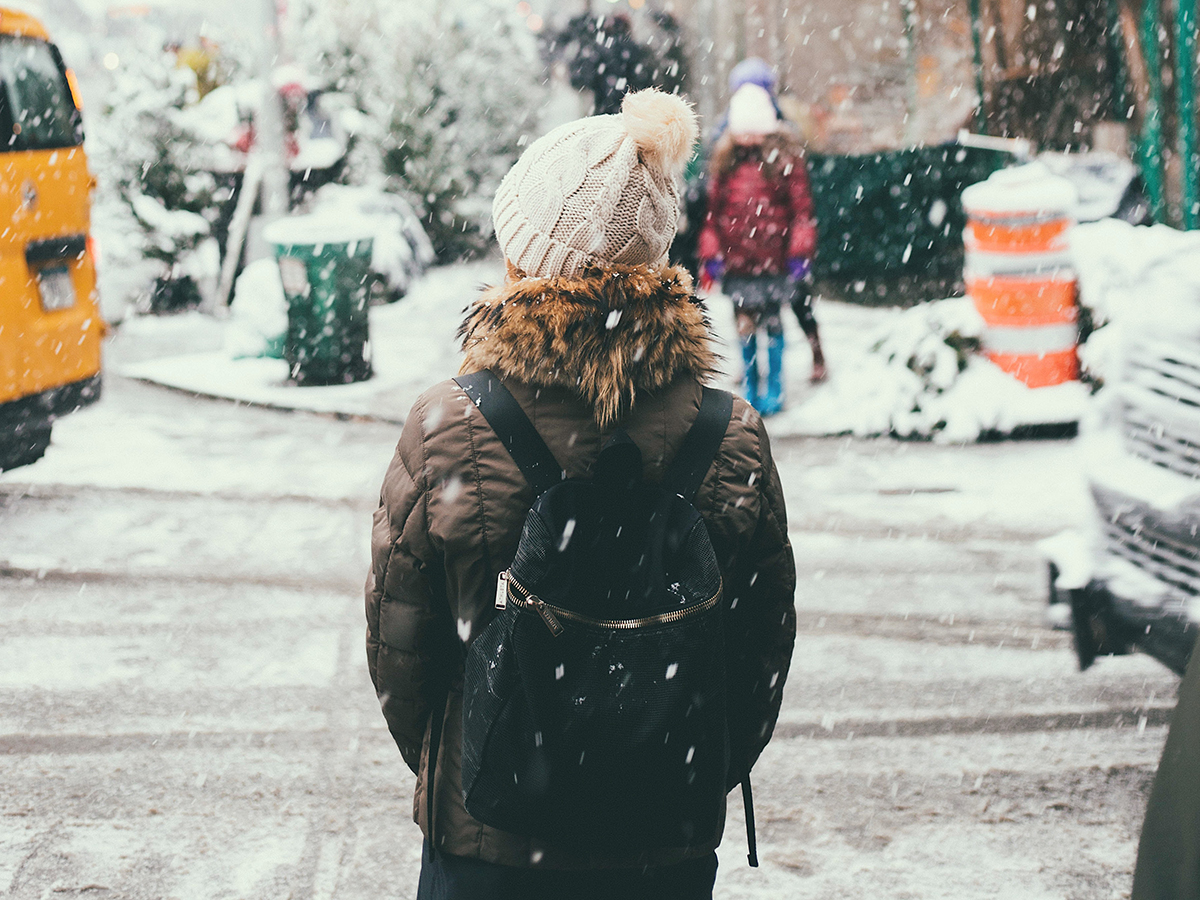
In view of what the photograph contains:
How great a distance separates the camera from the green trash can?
9867mm

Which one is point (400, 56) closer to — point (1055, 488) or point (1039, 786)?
point (1055, 488)

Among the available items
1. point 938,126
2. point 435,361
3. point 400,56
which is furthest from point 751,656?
point 400,56

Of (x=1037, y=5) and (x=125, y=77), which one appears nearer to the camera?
(x=1037, y=5)

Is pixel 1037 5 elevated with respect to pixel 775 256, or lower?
elevated

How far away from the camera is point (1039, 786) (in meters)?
3.81

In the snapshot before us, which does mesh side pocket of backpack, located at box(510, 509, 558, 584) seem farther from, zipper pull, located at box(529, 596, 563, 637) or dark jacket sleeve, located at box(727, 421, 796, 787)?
dark jacket sleeve, located at box(727, 421, 796, 787)

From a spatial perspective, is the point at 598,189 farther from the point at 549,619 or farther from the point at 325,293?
the point at 325,293

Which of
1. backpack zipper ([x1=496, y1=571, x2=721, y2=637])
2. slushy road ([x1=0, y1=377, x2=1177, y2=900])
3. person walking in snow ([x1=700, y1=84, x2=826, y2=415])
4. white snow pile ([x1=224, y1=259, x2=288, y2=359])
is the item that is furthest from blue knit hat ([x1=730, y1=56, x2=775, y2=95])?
backpack zipper ([x1=496, y1=571, x2=721, y2=637])

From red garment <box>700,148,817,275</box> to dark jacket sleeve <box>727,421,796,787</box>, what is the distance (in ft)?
20.4

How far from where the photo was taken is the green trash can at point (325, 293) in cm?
987

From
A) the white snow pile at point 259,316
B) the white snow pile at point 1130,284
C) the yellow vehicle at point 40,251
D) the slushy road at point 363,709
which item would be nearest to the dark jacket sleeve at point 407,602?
the slushy road at point 363,709

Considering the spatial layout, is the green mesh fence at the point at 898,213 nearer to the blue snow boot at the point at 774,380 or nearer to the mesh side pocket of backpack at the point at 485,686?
the blue snow boot at the point at 774,380

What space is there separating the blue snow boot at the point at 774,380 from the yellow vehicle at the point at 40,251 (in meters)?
4.15

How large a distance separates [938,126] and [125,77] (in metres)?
8.56
